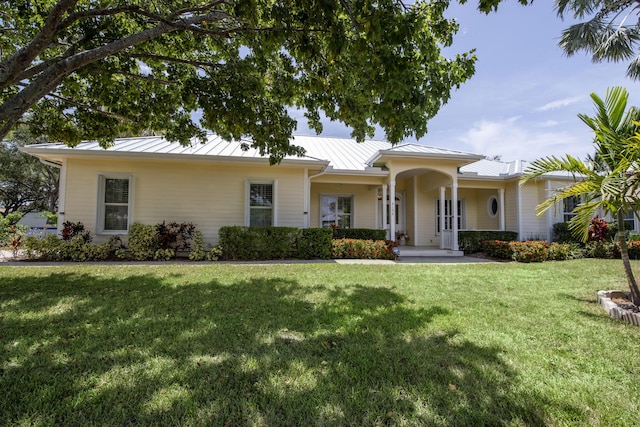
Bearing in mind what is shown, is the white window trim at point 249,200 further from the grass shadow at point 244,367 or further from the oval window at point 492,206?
the oval window at point 492,206

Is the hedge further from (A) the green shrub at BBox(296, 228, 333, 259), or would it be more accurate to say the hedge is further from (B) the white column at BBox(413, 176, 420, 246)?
(B) the white column at BBox(413, 176, 420, 246)

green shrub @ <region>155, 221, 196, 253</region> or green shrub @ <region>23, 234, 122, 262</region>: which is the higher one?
green shrub @ <region>155, 221, 196, 253</region>

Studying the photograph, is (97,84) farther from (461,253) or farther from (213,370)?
(461,253)

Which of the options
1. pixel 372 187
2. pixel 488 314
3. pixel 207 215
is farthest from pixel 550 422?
pixel 372 187

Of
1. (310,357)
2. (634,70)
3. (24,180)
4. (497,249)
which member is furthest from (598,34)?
(24,180)

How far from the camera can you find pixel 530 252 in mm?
9953

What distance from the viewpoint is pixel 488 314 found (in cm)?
413

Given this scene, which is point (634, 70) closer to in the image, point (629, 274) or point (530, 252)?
point (530, 252)

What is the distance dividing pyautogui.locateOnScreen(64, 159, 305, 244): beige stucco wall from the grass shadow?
18.6 ft

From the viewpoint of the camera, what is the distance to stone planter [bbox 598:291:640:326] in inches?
153

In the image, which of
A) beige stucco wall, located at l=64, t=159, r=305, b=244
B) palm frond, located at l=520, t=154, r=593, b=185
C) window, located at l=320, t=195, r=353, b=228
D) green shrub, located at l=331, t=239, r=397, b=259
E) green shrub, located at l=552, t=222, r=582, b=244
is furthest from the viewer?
window, located at l=320, t=195, r=353, b=228

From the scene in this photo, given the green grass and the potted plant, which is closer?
the green grass

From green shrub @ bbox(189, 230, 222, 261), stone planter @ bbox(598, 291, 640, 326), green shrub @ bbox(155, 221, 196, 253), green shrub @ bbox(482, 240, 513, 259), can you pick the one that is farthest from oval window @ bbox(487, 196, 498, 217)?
green shrub @ bbox(155, 221, 196, 253)

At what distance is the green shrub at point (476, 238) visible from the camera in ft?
40.8
